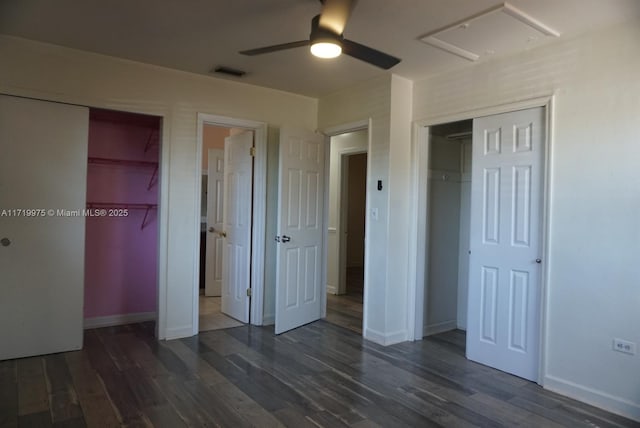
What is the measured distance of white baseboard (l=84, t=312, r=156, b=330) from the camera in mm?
4254

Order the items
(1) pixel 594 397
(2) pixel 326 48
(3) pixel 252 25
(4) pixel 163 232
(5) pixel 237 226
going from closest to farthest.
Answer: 1. (2) pixel 326 48
2. (1) pixel 594 397
3. (3) pixel 252 25
4. (4) pixel 163 232
5. (5) pixel 237 226

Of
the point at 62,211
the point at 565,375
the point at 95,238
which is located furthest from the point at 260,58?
the point at 565,375

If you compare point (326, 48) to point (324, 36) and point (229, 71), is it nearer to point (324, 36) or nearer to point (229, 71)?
point (324, 36)

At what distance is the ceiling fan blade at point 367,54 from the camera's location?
7.45 feet

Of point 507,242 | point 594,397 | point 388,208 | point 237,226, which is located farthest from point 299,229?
point 594,397

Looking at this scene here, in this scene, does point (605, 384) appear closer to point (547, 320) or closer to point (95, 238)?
point (547, 320)

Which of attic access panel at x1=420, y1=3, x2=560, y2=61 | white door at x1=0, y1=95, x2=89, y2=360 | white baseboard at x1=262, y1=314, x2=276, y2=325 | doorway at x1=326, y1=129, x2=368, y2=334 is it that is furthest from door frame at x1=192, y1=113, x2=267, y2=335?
attic access panel at x1=420, y1=3, x2=560, y2=61

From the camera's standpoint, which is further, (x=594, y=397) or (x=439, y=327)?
(x=439, y=327)

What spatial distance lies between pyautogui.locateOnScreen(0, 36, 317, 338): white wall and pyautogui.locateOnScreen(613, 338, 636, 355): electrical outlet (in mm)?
3384

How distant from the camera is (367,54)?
239 centimetres

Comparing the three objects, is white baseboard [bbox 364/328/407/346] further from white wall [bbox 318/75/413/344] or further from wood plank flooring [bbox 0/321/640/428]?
wood plank flooring [bbox 0/321/640/428]

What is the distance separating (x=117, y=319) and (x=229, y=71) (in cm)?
276

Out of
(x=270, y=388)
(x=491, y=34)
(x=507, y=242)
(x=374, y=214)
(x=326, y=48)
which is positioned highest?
(x=491, y=34)

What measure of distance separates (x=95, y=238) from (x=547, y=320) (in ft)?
13.6
